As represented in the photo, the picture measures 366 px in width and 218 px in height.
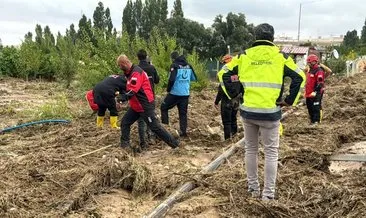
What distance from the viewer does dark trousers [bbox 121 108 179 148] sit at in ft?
25.9

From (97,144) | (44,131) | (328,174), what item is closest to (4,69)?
(44,131)

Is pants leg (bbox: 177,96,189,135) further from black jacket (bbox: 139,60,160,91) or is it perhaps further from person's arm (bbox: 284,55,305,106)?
person's arm (bbox: 284,55,305,106)

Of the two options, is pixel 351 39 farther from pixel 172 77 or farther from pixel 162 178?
pixel 162 178

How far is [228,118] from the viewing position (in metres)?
8.98

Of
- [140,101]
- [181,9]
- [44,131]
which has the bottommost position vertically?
[44,131]

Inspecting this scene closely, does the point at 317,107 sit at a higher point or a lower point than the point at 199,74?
lower

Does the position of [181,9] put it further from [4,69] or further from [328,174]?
[328,174]

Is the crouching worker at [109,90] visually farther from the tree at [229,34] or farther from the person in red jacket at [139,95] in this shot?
the tree at [229,34]

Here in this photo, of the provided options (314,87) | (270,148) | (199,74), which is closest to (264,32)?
(270,148)

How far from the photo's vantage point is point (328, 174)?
6.48 m

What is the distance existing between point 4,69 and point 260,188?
83.5 feet

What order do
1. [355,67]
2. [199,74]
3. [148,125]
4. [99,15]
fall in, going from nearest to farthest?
[148,125] → [199,74] → [355,67] → [99,15]

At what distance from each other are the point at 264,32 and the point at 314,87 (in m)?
5.31

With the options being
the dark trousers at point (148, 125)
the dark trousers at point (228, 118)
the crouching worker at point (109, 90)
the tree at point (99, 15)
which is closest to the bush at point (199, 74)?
the crouching worker at point (109, 90)
